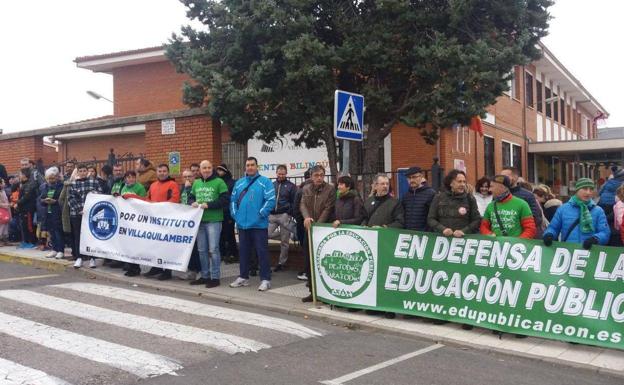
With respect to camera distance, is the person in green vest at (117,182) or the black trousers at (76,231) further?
the black trousers at (76,231)

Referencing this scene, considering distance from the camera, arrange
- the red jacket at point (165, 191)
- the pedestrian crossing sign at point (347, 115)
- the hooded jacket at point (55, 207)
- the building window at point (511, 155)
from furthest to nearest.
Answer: the building window at point (511, 155) → the hooded jacket at point (55, 207) → the red jacket at point (165, 191) → the pedestrian crossing sign at point (347, 115)

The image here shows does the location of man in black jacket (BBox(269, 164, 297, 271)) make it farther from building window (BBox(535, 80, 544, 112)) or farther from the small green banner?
building window (BBox(535, 80, 544, 112))

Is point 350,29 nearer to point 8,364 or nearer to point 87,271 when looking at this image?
point 87,271

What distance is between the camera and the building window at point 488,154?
67.3ft

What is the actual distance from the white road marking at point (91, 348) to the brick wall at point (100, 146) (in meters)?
18.0

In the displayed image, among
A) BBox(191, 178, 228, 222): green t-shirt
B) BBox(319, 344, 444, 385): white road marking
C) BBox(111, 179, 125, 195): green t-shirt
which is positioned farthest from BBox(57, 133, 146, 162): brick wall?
BBox(319, 344, 444, 385): white road marking

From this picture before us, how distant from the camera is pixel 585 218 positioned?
6.31 meters

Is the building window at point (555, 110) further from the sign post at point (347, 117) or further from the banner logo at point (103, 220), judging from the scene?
the banner logo at point (103, 220)

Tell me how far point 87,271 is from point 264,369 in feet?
19.4

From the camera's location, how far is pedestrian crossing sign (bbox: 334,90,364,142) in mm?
7664

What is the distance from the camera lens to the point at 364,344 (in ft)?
20.1

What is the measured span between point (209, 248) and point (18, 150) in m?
9.10

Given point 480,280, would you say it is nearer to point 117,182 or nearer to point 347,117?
point 347,117

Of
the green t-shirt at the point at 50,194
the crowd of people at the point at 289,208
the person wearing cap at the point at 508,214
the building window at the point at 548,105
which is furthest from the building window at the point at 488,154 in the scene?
the green t-shirt at the point at 50,194
